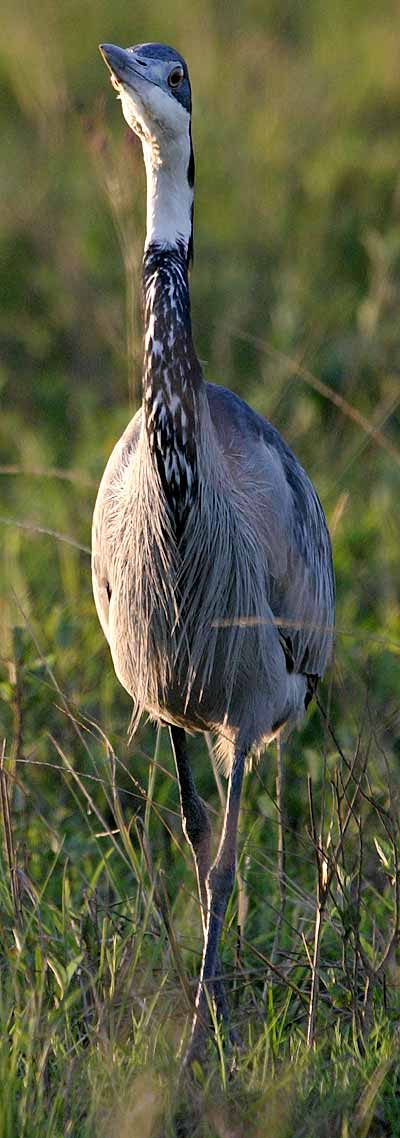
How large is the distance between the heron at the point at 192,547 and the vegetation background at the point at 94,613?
0.48 feet

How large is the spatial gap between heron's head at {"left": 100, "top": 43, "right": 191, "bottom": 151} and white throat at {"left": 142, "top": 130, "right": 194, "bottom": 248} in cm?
1

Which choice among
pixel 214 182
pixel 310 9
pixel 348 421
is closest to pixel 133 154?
pixel 348 421

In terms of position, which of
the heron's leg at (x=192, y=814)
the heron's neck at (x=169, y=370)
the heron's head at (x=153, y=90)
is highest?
the heron's head at (x=153, y=90)

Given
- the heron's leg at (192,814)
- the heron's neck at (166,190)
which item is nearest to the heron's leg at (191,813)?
the heron's leg at (192,814)

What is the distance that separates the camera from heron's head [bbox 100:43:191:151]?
3592 mm

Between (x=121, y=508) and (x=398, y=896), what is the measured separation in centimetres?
114

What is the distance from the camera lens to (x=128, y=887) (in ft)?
14.9

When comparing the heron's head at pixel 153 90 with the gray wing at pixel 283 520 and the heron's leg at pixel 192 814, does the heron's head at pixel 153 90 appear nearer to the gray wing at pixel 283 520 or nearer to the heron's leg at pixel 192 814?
the gray wing at pixel 283 520

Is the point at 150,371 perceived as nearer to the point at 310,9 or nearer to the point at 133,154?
the point at 133,154

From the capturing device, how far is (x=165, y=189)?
12.1 ft

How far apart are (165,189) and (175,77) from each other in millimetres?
252

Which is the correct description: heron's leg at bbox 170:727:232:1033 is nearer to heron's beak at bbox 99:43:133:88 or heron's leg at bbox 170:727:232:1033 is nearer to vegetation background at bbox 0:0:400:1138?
vegetation background at bbox 0:0:400:1138

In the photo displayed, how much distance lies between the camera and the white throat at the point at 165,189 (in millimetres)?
3689

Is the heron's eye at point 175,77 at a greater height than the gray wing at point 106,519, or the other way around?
the heron's eye at point 175,77
